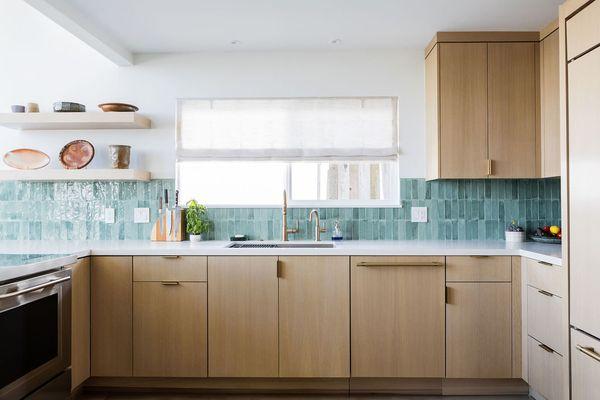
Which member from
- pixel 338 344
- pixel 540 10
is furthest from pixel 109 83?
pixel 540 10

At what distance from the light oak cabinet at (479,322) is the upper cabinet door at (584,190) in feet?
2.11

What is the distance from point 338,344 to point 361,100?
5.81 feet

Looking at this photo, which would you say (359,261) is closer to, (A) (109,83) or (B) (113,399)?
(B) (113,399)

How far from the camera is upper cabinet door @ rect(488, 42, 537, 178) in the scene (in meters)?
2.95

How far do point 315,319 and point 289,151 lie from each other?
1275 millimetres

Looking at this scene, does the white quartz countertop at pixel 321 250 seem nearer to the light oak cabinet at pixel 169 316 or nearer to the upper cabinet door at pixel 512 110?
the light oak cabinet at pixel 169 316

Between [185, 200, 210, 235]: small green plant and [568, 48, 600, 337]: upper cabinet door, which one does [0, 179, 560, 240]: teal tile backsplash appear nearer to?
[185, 200, 210, 235]: small green plant

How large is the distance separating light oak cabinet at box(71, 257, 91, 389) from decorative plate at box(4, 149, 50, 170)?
1120 mm

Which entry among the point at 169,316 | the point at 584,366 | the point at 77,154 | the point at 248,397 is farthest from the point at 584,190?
the point at 77,154

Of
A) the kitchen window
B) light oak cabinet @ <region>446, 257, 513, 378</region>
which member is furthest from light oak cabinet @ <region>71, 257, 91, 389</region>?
light oak cabinet @ <region>446, 257, 513, 378</region>

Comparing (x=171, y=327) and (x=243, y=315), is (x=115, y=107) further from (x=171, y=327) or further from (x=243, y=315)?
(x=243, y=315)

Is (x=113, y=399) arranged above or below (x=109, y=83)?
below

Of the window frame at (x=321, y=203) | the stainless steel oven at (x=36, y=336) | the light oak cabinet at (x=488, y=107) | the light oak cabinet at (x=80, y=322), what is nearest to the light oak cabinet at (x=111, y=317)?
the light oak cabinet at (x=80, y=322)

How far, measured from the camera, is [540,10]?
2654 mm
